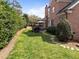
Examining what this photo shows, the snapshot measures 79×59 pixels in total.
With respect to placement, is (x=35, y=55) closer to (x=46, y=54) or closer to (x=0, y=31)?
(x=46, y=54)

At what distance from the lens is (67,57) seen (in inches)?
558

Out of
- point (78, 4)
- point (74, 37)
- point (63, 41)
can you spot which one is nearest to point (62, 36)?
point (63, 41)

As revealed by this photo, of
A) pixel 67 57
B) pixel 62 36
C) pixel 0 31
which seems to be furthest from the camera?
pixel 62 36

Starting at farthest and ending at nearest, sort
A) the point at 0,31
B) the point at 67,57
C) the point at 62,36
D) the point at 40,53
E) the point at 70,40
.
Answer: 1. the point at 70,40
2. the point at 62,36
3. the point at 0,31
4. the point at 40,53
5. the point at 67,57

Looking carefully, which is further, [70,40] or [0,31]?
[70,40]

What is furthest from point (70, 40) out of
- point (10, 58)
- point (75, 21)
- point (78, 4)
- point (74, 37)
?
point (10, 58)

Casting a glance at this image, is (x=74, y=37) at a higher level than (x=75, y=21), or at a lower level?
lower

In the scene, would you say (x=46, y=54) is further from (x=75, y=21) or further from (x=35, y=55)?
(x=75, y=21)

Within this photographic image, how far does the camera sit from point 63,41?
23.4 meters

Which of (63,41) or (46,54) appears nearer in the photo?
(46,54)

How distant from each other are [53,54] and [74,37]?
449 inches

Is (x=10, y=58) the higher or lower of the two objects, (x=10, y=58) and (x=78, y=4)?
the lower

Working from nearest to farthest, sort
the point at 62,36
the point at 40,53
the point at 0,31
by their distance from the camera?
the point at 40,53, the point at 0,31, the point at 62,36

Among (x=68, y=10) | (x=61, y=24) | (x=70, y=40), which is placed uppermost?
(x=68, y=10)
